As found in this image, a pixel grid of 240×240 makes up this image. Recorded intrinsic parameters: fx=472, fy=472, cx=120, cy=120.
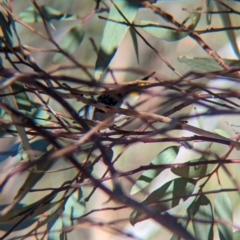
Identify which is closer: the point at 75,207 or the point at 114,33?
the point at 114,33

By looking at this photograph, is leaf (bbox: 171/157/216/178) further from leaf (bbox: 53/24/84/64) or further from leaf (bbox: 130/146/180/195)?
leaf (bbox: 53/24/84/64)

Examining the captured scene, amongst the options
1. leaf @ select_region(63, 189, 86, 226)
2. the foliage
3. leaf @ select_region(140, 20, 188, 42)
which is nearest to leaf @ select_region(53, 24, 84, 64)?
the foliage

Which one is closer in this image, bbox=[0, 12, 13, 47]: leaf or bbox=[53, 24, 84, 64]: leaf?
bbox=[0, 12, 13, 47]: leaf

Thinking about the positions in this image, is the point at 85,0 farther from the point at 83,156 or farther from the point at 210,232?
the point at 210,232

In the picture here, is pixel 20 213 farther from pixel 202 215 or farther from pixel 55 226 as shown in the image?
pixel 202 215

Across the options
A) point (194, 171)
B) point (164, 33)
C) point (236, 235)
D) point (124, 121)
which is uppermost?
point (164, 33)

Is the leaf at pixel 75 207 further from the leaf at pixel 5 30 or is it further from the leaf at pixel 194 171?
the leaf at pixel 5 30

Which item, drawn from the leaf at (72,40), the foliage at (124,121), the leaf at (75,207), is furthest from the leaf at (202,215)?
the leaf at (72,40)

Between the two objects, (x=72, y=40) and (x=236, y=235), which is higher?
(x=72, y=40)

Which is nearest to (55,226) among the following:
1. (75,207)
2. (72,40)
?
(75,207)

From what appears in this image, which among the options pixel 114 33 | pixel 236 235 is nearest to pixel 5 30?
pixel 114 33
